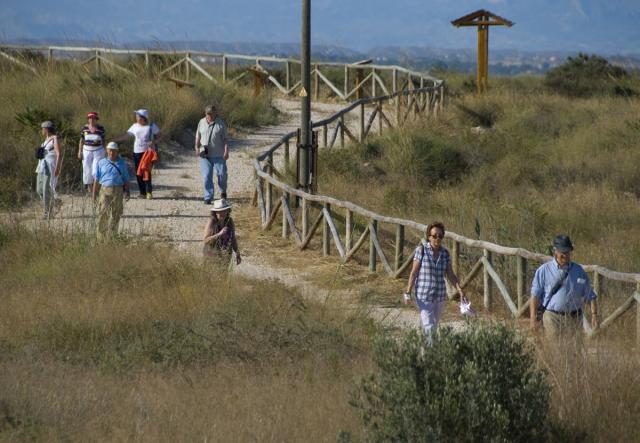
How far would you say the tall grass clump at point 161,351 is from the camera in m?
7.80

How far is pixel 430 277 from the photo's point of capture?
9945 millimetres

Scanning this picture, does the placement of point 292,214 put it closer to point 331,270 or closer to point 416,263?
point 331,270

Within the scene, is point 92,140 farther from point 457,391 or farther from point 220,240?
point 457,391

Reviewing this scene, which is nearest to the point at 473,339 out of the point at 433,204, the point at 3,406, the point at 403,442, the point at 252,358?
the point at 403,442

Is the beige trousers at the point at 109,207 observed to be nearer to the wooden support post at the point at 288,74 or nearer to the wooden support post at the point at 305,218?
the wooden support post at the point at 305,218

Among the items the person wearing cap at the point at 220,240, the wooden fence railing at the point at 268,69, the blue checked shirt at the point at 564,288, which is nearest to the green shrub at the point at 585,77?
the wooden fence railing at the point at 268,69

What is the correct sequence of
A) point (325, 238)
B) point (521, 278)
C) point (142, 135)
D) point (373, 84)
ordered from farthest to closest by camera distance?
point (373, 84), point (142, 135), point (325, 238), point (521, 278)

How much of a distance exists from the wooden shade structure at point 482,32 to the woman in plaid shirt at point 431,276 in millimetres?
23179

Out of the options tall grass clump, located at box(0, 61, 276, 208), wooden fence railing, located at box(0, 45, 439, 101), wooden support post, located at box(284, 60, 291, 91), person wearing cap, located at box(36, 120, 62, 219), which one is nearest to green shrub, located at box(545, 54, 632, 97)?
wooden fence railing, located at box(0, 45, 439, 101)

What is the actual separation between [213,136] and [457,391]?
32.3 feet

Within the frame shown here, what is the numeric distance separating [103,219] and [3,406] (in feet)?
21.0

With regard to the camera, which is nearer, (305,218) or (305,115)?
(305,218)

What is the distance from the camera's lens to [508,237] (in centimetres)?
1558

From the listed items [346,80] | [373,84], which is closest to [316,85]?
[346,80]
